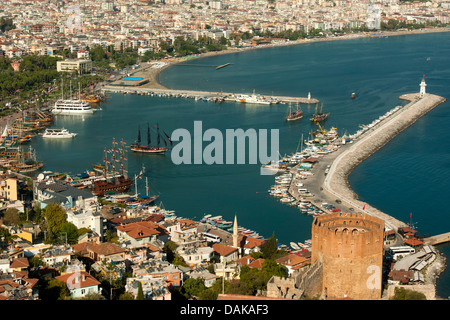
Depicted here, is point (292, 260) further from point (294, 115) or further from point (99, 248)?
point (294, 115)

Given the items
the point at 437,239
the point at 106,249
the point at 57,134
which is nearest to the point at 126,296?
the point at 106,249

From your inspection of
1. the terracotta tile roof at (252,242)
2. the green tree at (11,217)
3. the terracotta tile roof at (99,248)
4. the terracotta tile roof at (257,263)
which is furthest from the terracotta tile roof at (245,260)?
the green tree at (11,217)

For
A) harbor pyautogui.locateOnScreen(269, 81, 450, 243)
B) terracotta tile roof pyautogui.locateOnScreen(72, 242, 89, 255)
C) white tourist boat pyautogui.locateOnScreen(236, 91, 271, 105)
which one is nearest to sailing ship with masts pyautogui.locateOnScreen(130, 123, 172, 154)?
harbor pyautogui.locateOnScreen(269, 81, 450, 243)

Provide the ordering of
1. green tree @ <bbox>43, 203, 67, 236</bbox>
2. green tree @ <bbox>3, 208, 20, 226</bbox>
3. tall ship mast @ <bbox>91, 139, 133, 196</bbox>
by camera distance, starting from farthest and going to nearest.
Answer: tall ship mast @ <bbox>91, 139, 133, 196</bbox>, green tree @ <bbox>3, 208, 20, 226</bbox>, green tree @ <bbox>43, 203, 67, 236</bbox>

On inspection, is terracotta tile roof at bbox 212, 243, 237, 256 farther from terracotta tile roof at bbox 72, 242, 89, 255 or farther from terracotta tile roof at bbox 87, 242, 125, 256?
terracotta tile roof at bbox 72, 242, 89, 255

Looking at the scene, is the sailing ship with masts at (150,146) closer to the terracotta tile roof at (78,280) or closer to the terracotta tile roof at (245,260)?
the terracotta tile roof at (245,260)

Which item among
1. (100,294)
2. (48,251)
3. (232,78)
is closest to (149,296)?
(100,294)

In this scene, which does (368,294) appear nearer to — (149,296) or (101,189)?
(149,296)

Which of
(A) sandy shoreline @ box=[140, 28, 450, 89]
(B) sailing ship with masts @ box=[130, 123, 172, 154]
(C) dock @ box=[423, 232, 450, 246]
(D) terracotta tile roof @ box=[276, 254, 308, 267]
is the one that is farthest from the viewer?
(A) sandy shoreline @ box=[140, 28, 450, 89]
